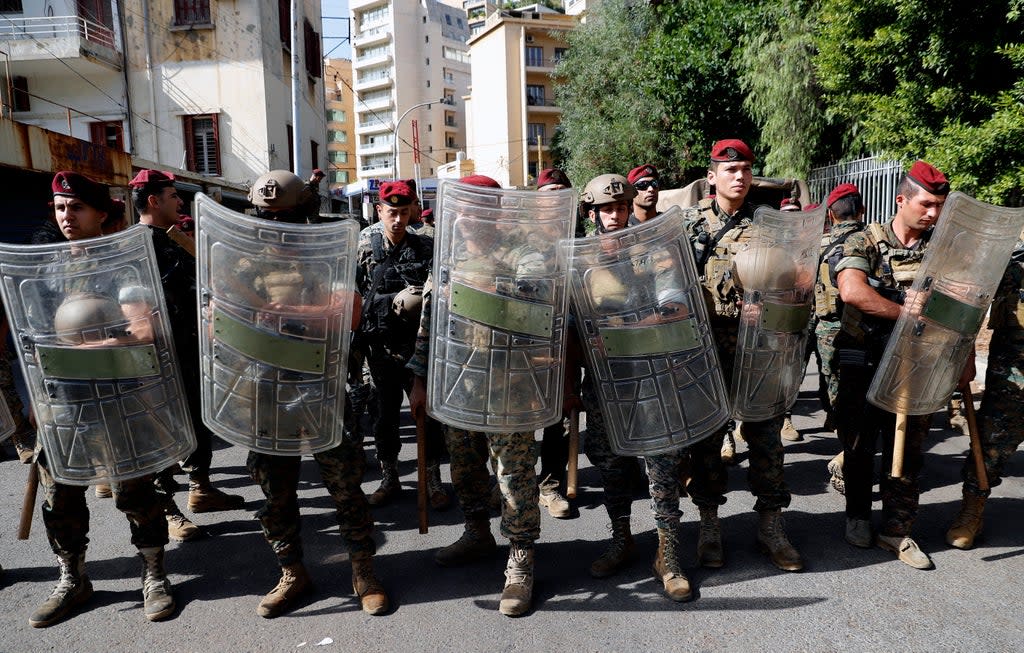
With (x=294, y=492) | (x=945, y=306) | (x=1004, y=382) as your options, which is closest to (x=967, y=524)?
(x=1004, y=382)

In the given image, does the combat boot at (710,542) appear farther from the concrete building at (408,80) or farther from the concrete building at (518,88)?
the concrete building at (408,80)

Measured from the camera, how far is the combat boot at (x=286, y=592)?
9.39 ft

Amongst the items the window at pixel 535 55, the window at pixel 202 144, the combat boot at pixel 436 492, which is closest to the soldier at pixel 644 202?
the combat boot at pixel 436 492

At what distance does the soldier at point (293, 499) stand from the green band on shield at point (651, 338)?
1.18 meters

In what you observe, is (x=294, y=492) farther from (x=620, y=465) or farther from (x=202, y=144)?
(x=202, y=144)

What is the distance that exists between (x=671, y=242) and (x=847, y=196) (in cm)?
281

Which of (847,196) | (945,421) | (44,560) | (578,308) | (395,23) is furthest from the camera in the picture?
(395,23)

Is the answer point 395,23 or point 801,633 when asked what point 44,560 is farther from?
point 395,23

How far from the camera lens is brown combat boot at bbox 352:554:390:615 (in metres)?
2.86

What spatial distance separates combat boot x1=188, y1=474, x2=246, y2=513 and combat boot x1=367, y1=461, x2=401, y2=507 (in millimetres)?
804

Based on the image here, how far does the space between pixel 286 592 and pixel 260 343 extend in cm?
113

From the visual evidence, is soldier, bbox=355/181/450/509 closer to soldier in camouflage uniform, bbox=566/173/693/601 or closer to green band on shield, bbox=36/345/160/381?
soldier in camouflage uniform, bbox=566/173/693/601

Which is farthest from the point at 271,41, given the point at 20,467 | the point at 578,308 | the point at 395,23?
the point at 395,23

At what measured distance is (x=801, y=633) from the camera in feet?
8.55
